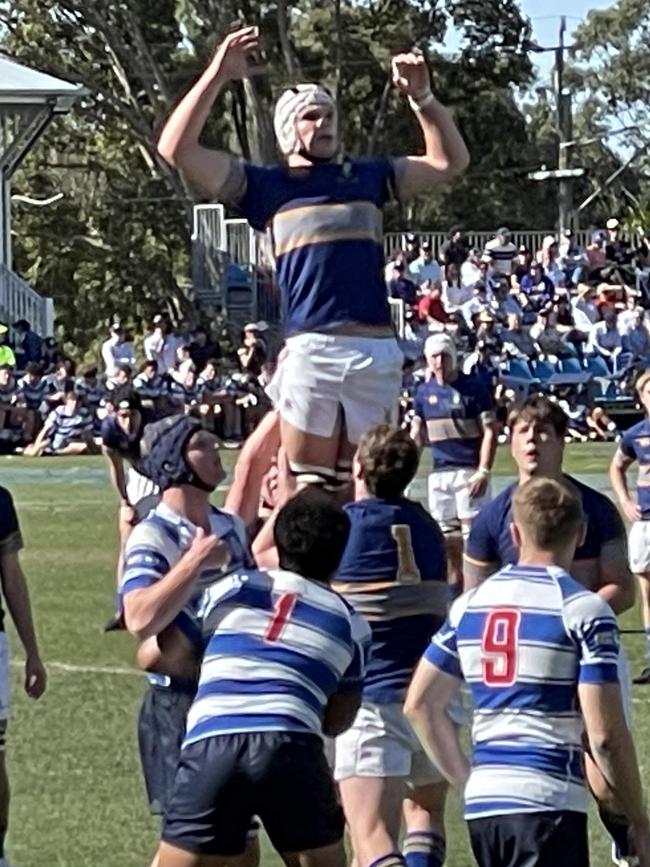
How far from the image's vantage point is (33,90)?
44.3 meters

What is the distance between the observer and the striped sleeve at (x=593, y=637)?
6383mm

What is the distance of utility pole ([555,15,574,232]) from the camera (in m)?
64.4

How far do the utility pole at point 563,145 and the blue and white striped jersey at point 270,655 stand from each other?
2204 inches

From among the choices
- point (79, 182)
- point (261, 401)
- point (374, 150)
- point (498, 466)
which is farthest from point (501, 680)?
point (79, 182)

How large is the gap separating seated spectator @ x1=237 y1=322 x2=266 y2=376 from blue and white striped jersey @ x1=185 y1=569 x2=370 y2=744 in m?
30.5

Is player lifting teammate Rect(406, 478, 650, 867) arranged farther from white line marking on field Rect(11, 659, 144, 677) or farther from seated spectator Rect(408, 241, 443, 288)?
seated spectator Rect(408, 241, 443, 288)

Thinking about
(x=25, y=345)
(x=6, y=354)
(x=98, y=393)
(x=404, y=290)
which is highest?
(x=404, y=290)

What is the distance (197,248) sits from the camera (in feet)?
162

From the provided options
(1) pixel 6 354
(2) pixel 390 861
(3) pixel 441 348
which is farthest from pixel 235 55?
(1) pixel 6 354

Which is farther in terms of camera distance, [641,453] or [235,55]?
[641,453]

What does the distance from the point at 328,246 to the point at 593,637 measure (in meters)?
3.44

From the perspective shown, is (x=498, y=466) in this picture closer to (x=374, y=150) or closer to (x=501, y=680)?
(x=501, y=680)

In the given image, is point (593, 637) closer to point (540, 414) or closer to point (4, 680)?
point (540, 414)

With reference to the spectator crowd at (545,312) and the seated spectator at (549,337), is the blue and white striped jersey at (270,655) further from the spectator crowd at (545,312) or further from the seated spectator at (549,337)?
the seated spectator at (549,337)
